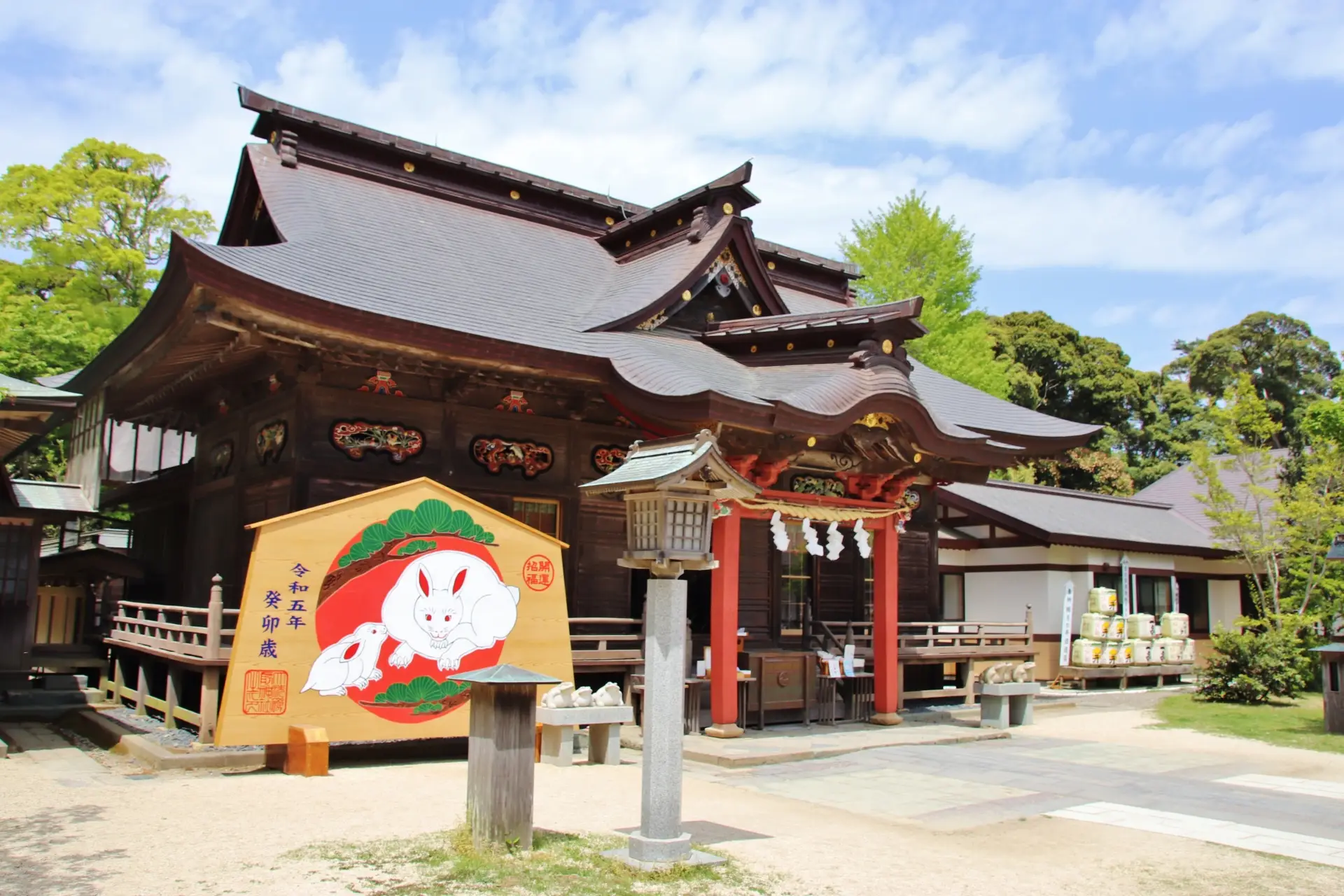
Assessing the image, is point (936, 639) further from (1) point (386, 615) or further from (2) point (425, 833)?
(2) point (425, 833)

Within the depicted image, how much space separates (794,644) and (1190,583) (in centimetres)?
→ 1653

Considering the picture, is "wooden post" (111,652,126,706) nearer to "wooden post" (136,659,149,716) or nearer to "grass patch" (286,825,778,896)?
"wooden post" (136,659,149,716)

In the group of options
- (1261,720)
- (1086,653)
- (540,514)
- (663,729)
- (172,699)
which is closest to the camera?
(663,729)

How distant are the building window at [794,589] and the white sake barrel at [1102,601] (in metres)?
8.98

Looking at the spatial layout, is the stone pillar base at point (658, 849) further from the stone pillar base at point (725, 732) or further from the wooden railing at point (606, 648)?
the stone pillar base at point (725, 732)

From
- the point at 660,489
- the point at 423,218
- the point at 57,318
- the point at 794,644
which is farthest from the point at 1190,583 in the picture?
the point at 57,318

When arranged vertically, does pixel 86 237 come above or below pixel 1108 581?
above

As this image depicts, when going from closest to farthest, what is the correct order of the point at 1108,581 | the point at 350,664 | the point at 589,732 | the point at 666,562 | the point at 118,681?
the point at 666,562 < the point at 350,664 < the point at 589,732 < the point at 118,681 < the point at 1108,581

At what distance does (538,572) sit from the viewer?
11141 mm

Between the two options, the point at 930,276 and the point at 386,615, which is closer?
the point at 386,615

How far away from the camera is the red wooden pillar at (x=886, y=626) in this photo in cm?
1455

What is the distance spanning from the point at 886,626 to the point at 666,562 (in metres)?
8.01

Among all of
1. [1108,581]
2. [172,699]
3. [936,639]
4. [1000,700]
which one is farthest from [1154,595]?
[172,699]

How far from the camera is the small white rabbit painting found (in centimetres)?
967
